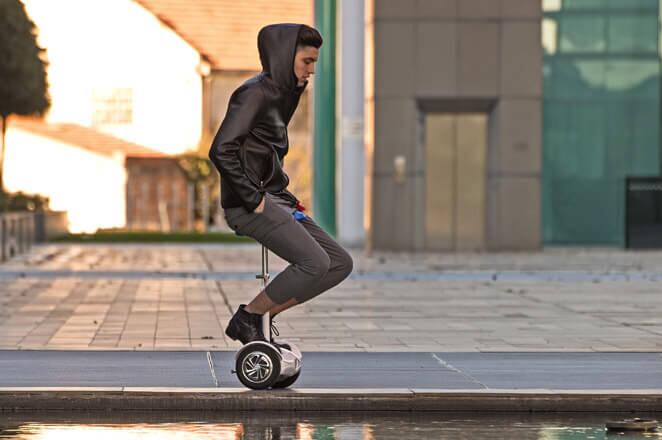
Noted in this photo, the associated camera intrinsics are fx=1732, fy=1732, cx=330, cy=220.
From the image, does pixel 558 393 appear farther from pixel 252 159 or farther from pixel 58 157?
pixel 58 157

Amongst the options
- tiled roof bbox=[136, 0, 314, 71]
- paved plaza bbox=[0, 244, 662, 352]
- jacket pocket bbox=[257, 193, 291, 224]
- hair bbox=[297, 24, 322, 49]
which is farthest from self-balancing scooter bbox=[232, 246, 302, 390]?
tiled roof bbox=[136, 0, 314, 71]

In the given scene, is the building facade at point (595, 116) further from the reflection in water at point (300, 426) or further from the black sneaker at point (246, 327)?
the reflection in water at point (300, 426)

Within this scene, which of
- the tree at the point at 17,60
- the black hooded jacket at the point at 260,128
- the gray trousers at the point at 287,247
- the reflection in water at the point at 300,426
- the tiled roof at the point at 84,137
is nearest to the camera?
the reflection in water at the point at 300,426

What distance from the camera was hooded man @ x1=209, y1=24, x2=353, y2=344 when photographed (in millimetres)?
9523

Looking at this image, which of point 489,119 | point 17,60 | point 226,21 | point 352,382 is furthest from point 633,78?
point 352,382

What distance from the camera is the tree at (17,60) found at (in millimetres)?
33375

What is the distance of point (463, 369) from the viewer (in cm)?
1093

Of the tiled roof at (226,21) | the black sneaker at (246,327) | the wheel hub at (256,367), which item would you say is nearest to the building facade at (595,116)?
the tiled roof at (226,21)

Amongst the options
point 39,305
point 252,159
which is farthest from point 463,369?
point 39,305

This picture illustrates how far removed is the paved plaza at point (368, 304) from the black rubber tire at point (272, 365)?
2766 millimetres

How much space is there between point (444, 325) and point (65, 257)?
15144 millimetres

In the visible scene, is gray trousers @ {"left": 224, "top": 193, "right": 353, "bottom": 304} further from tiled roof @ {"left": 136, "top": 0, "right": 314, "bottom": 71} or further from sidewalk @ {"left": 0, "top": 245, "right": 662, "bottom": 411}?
tiled roof @ {"left": 136, "top": 0, "right": 314, "bottom": 71}

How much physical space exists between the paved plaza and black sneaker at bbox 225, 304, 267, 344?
263cm

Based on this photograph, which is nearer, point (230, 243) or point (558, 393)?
point (558, 393)
